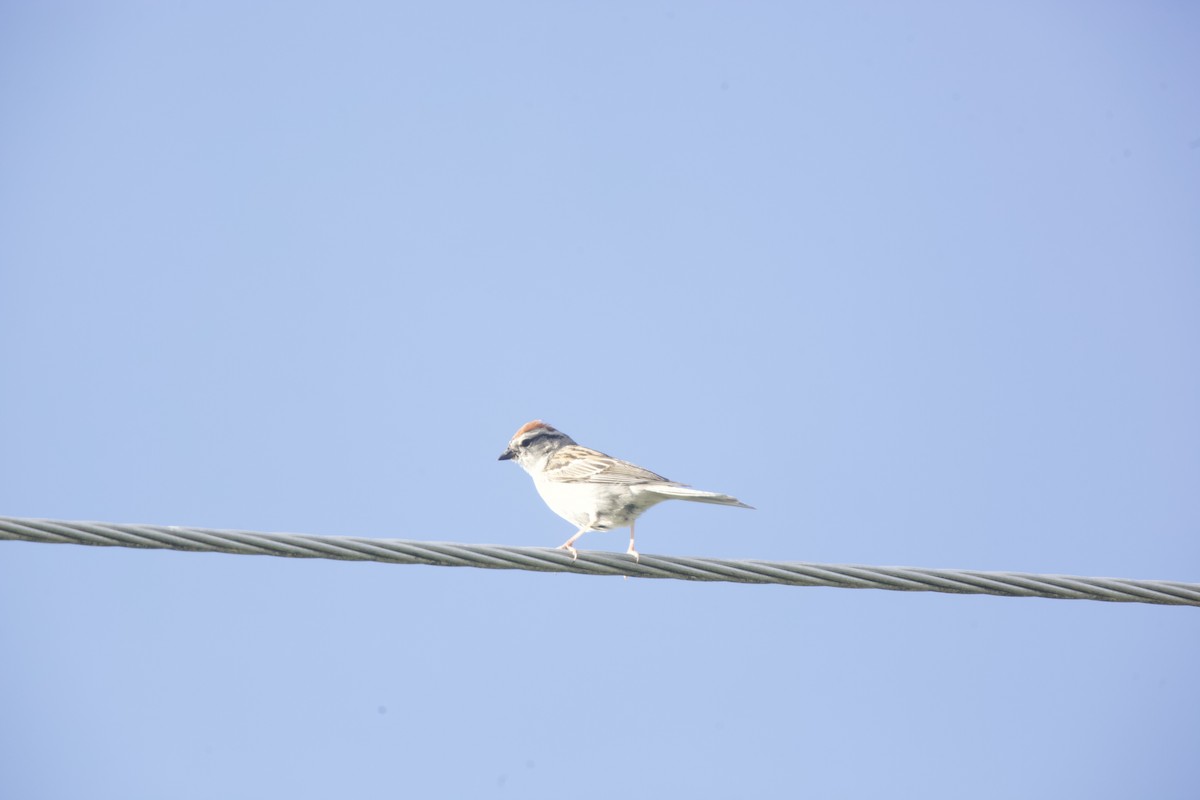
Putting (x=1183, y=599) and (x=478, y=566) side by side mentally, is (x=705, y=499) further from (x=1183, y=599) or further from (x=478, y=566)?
(x=1183, y=599)

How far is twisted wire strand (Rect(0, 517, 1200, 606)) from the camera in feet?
18.0

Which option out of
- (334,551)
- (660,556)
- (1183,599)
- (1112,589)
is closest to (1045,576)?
(1112,589)

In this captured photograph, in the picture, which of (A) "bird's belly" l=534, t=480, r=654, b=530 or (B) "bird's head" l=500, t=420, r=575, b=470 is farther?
(B) "bird's head" l=500, t=420, r=575, b=470

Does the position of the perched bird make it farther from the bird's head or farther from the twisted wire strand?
the twisted wire strand

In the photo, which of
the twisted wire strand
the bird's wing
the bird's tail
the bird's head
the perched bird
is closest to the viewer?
the twisted wire strand

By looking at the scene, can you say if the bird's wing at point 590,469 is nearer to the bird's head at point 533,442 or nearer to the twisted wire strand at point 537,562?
the bird's head at point 533,442

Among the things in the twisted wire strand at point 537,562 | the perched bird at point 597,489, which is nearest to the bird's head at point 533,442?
the perched bird at point 597,489

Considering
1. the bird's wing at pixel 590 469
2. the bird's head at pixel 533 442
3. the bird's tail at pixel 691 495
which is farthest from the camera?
the bird's head at pixel 533 442

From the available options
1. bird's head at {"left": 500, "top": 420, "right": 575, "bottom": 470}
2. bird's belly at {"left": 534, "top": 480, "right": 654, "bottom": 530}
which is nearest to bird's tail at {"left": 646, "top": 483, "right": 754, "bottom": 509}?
bird's belly at {"left": 534, "top": 480, "right": 654, "bottom": 530}

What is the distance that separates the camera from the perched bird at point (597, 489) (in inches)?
345

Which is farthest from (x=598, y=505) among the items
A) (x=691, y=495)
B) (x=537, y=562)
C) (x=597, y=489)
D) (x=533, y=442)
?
(x=537, y=562)

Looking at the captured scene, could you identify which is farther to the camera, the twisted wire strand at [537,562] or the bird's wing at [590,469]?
the bird's wing at [590,469]

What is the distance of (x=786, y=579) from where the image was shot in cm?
588

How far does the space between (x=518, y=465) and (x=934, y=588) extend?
591cm
